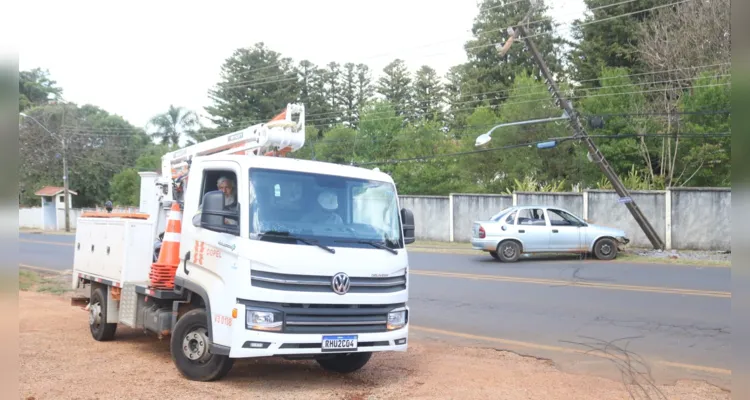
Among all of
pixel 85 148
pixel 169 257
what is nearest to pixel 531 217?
pixel 169 257

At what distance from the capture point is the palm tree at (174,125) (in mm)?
54250

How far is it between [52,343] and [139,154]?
47.2m

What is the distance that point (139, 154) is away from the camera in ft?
176

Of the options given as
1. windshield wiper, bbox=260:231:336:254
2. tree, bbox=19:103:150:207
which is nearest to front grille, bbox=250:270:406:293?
windshield wiper, bbox=260:231:336:254

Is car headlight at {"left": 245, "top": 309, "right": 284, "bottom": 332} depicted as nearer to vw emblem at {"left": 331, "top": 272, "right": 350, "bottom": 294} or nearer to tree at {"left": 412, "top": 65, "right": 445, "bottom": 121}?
→ vw emblem at {"left": 331, "top": 272, "right": 350, "bottom": 294}

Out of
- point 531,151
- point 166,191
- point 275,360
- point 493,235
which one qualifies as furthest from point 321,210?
point 531,151

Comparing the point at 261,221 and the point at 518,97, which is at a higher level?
the point at 518,97

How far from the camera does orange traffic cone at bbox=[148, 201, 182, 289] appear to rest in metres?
7.90

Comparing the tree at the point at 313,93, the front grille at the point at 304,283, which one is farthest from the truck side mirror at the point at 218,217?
the tree at the point at 313,93

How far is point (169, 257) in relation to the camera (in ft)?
26.3

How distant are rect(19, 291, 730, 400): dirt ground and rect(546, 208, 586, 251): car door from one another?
1246cm

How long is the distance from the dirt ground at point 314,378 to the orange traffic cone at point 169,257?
41.0 inches

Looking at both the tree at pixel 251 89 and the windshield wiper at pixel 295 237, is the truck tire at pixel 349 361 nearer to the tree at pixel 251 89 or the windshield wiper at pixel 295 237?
the windshield wiper at pixel 295 237

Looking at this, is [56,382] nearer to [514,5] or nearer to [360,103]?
[514,5]
